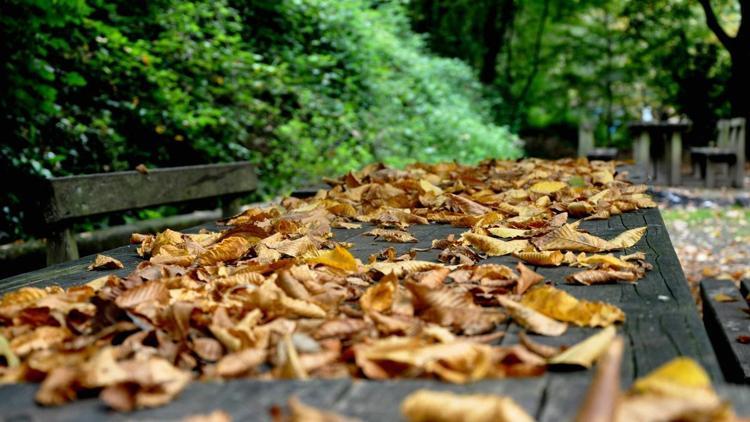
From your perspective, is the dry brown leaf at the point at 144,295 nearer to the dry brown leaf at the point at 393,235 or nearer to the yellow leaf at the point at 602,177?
the dry brown leaf at the point at 393,235

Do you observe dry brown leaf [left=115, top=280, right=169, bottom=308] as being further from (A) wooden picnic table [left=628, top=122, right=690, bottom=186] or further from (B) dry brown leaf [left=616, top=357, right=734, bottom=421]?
(A) wooden picnic table [left=628, top=122, right=690, bottom=186]

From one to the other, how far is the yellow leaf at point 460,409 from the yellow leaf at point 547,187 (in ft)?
8.07

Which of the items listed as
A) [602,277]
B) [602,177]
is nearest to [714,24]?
[602,177]

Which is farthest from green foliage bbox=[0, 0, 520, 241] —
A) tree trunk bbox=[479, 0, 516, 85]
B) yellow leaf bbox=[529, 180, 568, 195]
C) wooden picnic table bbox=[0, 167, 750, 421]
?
tree trunk bbox=[479, 0, 516, 85]

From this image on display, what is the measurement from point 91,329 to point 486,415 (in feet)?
2.99

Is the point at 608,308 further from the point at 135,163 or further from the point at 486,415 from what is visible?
the point at 135,163

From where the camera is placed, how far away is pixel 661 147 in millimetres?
13180

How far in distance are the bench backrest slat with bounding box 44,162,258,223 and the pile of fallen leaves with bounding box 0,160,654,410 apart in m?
0.98

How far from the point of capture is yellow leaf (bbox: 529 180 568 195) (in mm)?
3311

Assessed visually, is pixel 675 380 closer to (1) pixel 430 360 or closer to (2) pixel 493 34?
(1) pixel 430 360

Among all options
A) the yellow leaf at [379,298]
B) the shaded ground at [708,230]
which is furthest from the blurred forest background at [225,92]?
the yellow leaf at [379,298]

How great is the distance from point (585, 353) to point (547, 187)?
230cm

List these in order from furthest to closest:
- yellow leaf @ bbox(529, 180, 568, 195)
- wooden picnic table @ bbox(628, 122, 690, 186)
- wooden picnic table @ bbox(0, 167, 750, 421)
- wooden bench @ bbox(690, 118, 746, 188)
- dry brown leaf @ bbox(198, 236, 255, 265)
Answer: wooden picnic table @ bbox(628, 122, 690, 186), wooden bench @ bbox(690, 118, 746, 188), yellow leaf @ bbox(529, 180, 568, 195), dry brown leaf @ bbox(198, 236, 255, 265), wooden picnic table @ bbox(0, 167, 750, 421)

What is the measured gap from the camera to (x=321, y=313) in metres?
1.50
